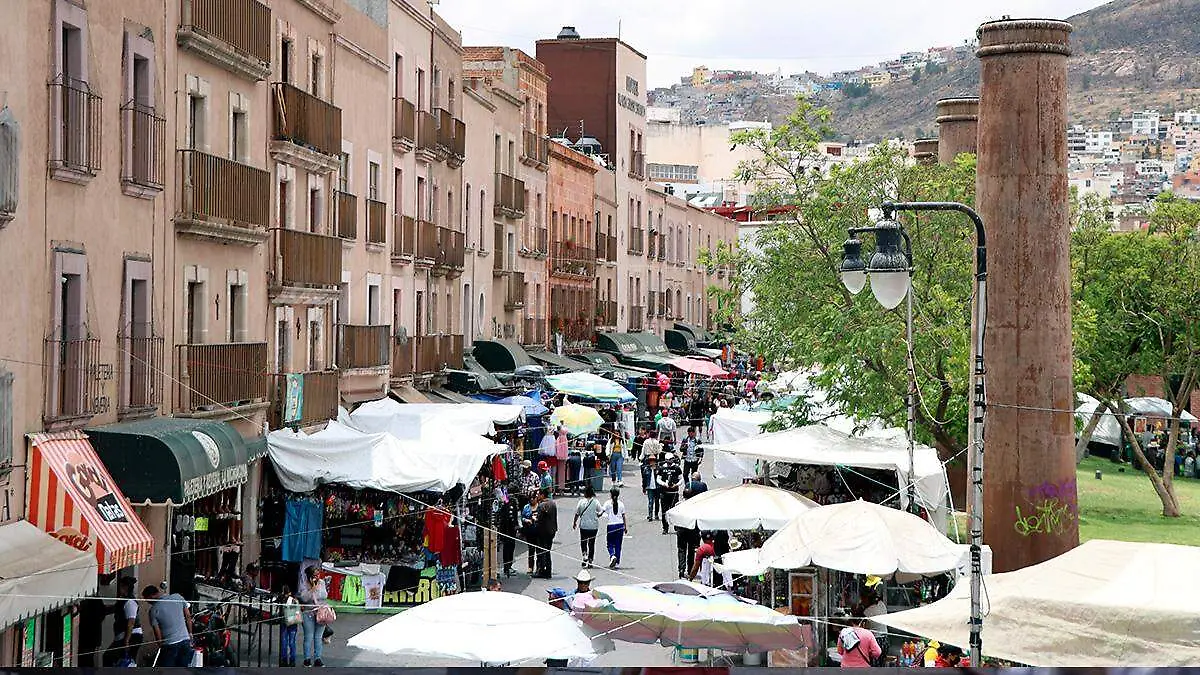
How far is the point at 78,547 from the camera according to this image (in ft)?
65.8

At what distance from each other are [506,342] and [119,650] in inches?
1146

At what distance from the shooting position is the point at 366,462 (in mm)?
27562

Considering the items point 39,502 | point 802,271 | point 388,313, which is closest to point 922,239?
point 802,271

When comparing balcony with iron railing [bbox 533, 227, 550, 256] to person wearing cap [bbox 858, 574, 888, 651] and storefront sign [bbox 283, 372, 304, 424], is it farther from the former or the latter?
person wearing cap [bbox 858, 574, 888, 651]

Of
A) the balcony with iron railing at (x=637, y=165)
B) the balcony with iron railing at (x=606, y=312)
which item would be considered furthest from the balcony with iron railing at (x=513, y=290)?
the balcony with iron railing at (x=637, y=165)

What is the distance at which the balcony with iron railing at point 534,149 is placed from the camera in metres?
56.2

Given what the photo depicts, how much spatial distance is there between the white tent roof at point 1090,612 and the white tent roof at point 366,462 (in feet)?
37.6

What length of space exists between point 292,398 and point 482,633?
14.0 meters

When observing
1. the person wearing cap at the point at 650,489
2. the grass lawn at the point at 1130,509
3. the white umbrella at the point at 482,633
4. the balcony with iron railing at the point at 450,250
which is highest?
the balcony with iron railing at the point at 450,250

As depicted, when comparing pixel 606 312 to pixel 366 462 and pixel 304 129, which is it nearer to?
pixel 304 129

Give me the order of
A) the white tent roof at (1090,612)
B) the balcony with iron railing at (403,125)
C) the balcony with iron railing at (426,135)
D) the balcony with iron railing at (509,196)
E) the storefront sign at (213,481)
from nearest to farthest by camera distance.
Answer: the white tent roof at (1090,612) < the storefront sign at (213,481) < the balcony with iron railing at (403,125) < the balcony with iron railing at (426,135) < the balcony with iron railing at (509,196)

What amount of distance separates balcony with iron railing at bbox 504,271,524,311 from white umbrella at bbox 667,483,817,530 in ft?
90.0

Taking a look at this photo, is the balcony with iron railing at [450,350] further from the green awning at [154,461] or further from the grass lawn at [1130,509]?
the green awning at [154,461]

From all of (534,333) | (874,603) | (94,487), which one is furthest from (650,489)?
(534,333)
